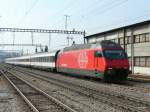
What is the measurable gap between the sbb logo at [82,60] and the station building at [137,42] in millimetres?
15417

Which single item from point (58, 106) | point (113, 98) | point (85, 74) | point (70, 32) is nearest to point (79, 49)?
point (85, 74)

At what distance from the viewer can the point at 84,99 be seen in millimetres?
16516

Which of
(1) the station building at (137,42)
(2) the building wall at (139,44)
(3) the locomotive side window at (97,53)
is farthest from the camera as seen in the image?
(1) the station building at (137,42)

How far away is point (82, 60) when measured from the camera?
30000mm

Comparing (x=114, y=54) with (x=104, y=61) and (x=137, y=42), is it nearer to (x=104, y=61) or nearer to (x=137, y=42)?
(x=104, y=61)

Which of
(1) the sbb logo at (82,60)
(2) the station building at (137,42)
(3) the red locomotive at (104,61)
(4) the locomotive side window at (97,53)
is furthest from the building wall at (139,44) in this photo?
(4) the locomotive side window at (97,53)

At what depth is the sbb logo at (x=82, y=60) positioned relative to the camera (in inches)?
1143

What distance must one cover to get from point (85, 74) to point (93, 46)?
278cm

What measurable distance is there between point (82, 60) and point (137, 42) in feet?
63.8

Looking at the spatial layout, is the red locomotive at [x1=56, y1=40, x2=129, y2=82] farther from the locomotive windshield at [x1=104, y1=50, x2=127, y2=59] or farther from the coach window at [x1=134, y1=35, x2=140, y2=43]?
the coach window at [x1=134, y1=35, x2=140, y2=43]

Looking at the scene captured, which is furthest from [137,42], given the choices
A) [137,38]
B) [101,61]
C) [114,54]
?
[101,61]

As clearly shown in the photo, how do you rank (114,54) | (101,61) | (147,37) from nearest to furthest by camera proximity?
(101,61) < (114,54) < (147,37)

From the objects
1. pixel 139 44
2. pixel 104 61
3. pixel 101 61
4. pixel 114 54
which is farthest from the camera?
pixel 139 44

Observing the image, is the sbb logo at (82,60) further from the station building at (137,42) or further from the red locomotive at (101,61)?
the station building at (137,42)
